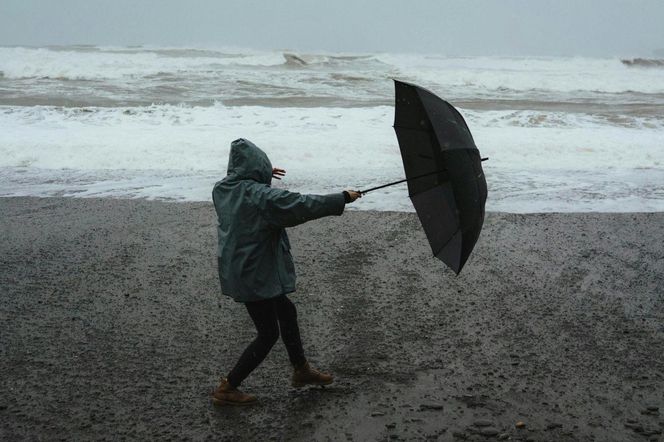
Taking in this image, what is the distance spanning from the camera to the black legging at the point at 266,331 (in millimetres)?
3160

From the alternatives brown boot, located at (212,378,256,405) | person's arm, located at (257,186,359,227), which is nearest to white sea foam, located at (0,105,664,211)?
brown boot, located at (212,378,256,405)

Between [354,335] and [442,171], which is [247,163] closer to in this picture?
[442,171]

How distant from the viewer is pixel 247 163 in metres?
3.07

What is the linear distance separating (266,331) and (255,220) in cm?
58

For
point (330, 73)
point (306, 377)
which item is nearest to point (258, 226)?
point (306, 377)

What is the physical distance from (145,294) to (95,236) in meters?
1.62

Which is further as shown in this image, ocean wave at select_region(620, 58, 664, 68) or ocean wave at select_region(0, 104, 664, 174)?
ocean wave at select_region(620, 58, 664, 68)

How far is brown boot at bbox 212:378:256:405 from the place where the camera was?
3.32m

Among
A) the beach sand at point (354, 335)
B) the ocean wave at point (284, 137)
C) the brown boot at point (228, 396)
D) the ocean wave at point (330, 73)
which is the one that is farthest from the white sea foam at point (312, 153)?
the ocean wave at point (330, 73)

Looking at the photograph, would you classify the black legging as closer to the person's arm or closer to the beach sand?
the beach sand

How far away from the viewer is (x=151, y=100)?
1725 centimetres

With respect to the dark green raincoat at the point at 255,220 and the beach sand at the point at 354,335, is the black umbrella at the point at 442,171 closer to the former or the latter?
the dark green raincoat at the point at 255,220

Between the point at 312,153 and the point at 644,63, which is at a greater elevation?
the point at 644,63

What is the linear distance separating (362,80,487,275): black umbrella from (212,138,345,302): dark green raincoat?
44 cm
